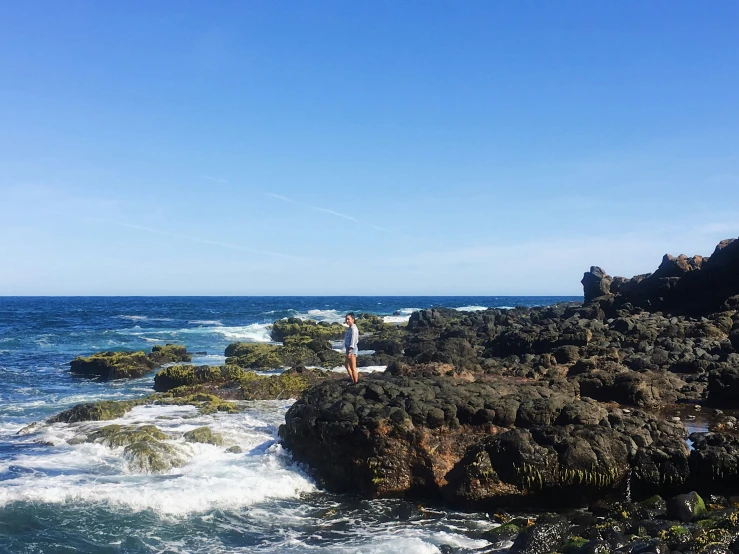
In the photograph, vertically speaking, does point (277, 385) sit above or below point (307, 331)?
below

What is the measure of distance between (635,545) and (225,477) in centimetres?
791

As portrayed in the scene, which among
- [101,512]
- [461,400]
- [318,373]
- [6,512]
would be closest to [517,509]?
[461,400]

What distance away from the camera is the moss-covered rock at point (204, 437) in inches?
574

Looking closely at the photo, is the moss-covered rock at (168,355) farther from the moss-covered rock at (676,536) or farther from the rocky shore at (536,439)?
the moss-covered rock at (676,536)

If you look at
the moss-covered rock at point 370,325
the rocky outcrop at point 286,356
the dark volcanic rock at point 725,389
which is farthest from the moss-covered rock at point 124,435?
the moss-covered rock at point 370,325

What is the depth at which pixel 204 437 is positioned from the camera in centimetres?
1466

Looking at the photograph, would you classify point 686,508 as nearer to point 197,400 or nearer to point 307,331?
point 197,400

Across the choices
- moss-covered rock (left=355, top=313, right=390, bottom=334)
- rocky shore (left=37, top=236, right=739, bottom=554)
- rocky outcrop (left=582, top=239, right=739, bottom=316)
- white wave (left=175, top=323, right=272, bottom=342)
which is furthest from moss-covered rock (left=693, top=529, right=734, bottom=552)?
white wave (left=175, top=323, right=272, bottom=342)

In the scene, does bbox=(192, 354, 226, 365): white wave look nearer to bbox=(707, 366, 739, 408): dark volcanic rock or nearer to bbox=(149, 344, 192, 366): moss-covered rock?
bbox=(149, 344, 192, 366): moss-covered rock

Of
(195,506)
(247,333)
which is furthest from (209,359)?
(195,506)

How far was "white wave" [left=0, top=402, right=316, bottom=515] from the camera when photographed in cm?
1120

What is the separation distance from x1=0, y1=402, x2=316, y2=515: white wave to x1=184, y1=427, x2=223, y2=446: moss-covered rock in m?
0.23

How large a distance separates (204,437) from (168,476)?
2.10 meters

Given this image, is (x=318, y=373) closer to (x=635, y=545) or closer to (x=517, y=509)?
(x=517, y=509)
